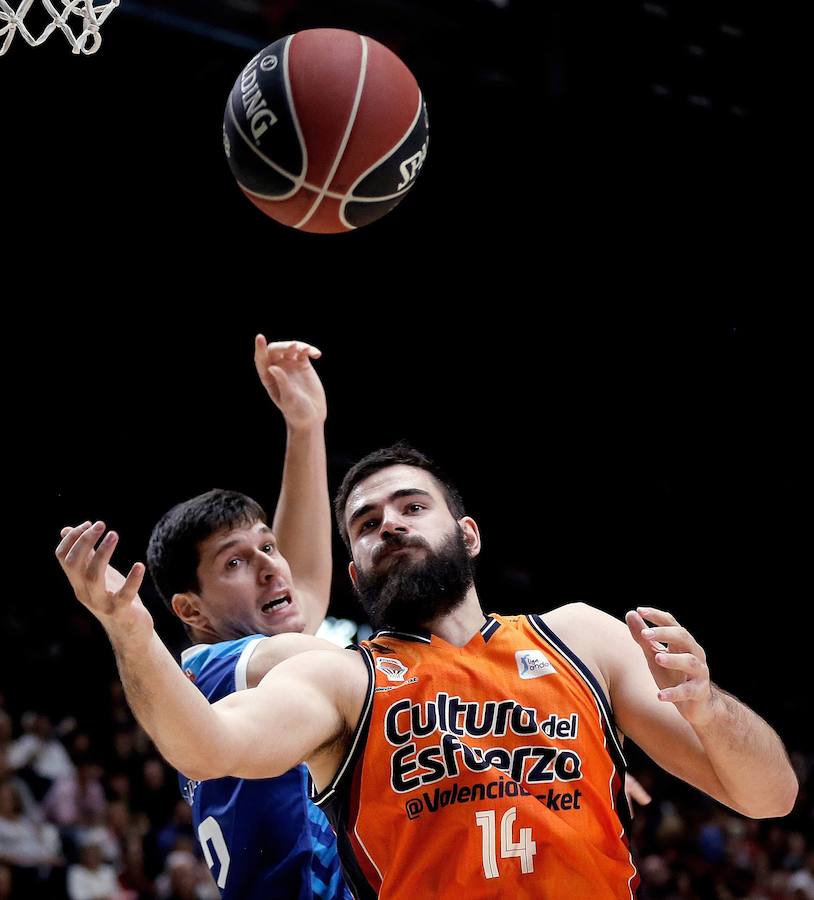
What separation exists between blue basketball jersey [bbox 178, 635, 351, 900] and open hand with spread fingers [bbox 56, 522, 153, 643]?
0.89 m

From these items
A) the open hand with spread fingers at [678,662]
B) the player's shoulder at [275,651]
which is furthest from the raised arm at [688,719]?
the player's shoulder at [275,651]

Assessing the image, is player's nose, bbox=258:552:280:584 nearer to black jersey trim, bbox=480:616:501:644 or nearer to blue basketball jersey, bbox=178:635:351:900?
blue basketball jersey, bbox=178:635:351:900

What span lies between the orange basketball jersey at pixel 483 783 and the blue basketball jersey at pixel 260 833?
1.26 feet

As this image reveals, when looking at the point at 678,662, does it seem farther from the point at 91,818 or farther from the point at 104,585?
the point at 91,818

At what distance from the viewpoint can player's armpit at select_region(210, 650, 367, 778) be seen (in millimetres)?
2203

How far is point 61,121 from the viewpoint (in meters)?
8.43

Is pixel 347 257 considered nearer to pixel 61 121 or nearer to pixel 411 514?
pixel 61 121

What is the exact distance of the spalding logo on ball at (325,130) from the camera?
3311 mm

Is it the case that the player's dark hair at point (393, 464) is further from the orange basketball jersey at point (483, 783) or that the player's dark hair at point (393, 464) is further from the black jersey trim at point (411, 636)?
the orange basketball jersey at point (483, 783)

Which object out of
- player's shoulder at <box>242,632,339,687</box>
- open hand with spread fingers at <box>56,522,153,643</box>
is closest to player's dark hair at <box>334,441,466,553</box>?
player's shoulder at <box>242,632,339,687</box>

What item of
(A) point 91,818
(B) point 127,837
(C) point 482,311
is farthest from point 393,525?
(C) point 482,311

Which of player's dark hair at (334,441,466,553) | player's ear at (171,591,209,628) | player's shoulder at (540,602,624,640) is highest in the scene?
player's dark hair at (334,441,466,553)

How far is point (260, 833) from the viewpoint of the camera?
9.64 ft

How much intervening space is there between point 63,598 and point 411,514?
323 inches
